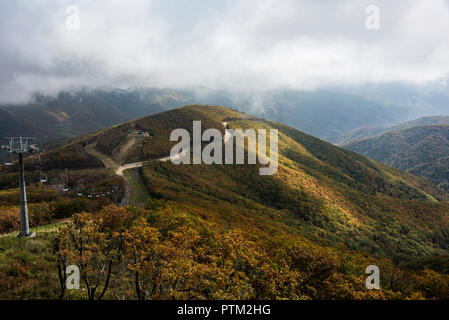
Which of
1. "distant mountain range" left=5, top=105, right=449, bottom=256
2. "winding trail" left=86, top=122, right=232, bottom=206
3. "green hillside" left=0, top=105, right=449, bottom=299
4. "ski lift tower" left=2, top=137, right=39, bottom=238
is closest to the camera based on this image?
"green hillside" left=0, top=105, right=449, bottom=299

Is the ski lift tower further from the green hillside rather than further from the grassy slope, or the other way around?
the grassy slope

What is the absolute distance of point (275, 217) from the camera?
89.0 m

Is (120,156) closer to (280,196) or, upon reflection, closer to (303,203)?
(280,196)

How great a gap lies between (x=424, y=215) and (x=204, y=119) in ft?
472

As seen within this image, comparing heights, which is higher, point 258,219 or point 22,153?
point 22,153

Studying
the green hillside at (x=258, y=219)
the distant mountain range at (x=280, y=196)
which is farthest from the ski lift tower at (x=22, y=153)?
the distant mountain range at (x=280, y=196)

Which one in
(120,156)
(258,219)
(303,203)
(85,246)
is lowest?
(258,219)

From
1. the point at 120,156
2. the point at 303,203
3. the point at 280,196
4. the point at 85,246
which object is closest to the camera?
the point at 85,246

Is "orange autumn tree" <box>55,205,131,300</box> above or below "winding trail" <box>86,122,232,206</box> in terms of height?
below

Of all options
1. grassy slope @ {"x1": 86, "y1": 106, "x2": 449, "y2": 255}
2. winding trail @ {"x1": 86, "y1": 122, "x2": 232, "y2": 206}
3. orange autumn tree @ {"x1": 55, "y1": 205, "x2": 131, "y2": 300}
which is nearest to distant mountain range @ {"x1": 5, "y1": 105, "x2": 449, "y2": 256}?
grassy slope @ {"x1": 86, "y1": 106, "x2": 449, "y2": 255}

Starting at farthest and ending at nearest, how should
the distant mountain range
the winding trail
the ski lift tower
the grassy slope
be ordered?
the distant mountain range, the grassy slope, the winding trail, the ski lift tower

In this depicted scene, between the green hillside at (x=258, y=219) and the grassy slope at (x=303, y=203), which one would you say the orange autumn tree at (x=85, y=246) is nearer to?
the green hillside at (x=258, y=219)

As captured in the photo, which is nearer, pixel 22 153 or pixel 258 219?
pixel 22 153

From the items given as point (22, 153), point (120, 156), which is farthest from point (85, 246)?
point (120, 156)
